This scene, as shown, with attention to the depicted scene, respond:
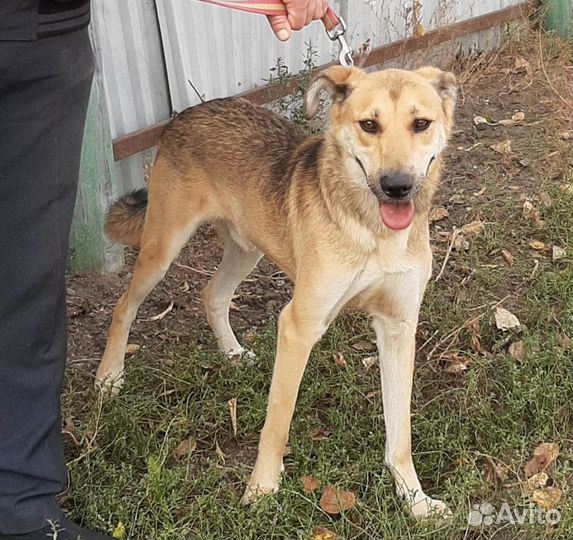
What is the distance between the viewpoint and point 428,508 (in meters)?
3.41

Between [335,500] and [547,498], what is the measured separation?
2.67 ft

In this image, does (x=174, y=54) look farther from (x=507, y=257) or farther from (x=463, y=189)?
(x=507, y=257)

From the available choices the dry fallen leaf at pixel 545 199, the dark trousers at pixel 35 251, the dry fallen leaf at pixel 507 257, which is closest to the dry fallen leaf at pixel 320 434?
the dark trousers at pixel 35 251

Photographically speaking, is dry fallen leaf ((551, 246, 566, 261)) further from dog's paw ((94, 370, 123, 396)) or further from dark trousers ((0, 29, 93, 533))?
dark trousers ((0, 29, 93, 533))

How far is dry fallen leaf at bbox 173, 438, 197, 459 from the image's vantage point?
380cm

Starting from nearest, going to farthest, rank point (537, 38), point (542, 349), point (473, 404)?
point (473, 404), point (542, 349), point (537, 38)

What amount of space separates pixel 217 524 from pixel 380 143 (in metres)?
1.57

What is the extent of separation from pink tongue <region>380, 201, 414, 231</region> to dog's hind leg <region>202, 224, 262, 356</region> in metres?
1.44

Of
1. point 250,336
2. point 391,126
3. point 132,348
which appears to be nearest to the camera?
point 391,126

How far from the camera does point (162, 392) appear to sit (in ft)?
13.8

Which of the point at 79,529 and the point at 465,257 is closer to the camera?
the point at 79,529

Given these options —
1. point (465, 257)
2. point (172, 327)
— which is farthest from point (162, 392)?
point (465, 257)

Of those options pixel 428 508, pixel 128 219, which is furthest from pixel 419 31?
pixel 428 508

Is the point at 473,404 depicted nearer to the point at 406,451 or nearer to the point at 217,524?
the point at 406,451
